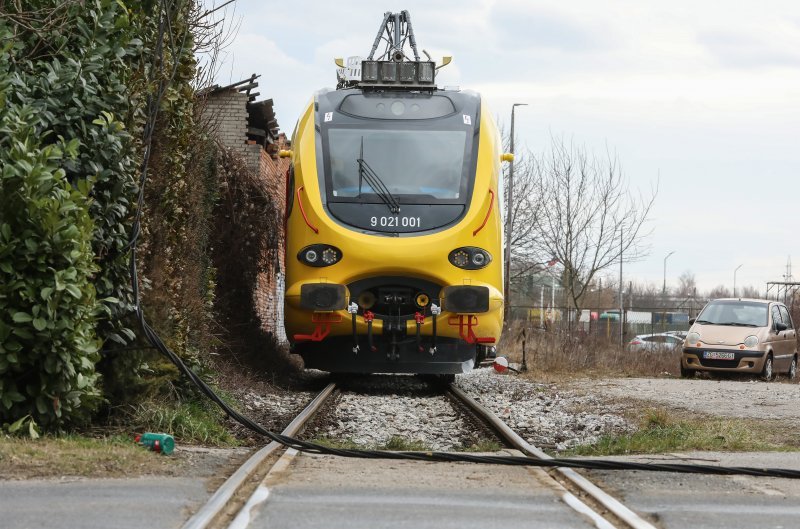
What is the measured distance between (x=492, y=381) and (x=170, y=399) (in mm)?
8559

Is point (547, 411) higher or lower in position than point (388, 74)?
lower

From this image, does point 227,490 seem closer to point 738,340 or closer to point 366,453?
point 366,453

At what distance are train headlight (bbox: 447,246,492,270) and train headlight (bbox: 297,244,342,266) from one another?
1.27m

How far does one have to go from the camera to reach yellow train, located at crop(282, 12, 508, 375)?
12758 millimetres

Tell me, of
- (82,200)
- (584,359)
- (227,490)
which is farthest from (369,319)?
(584,359)

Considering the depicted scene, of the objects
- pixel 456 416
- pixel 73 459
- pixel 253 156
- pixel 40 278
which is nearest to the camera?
pixel 73 459

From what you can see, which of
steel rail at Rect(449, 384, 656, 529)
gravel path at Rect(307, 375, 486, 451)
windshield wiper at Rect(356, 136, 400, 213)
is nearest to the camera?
steel rail at Rect(449, 384, 656, 529)

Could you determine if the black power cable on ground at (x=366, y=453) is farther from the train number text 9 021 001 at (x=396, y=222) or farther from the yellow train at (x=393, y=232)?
the train number text 9 021 001 at (x=396, y=222)

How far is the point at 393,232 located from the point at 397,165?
0.92 meters

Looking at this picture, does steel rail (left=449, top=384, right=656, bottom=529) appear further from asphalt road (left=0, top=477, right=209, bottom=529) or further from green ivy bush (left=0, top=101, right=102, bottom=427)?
green ivy bush (left=0, top=101, right=102, bottom=427)

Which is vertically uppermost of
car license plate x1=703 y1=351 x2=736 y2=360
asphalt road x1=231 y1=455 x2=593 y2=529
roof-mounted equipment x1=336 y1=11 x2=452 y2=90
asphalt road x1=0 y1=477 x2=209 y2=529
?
roof-mounted equipment x1=336 y1=11 x2=452 y2=90

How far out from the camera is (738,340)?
68.5 feet

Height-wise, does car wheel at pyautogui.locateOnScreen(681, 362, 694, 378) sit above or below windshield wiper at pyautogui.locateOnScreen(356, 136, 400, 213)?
below

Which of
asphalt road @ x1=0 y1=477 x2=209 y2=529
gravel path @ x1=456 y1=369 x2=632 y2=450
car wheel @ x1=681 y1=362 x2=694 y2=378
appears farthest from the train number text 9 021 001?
car wheel @ x1=681 y1=362 x2=694 y2=378
